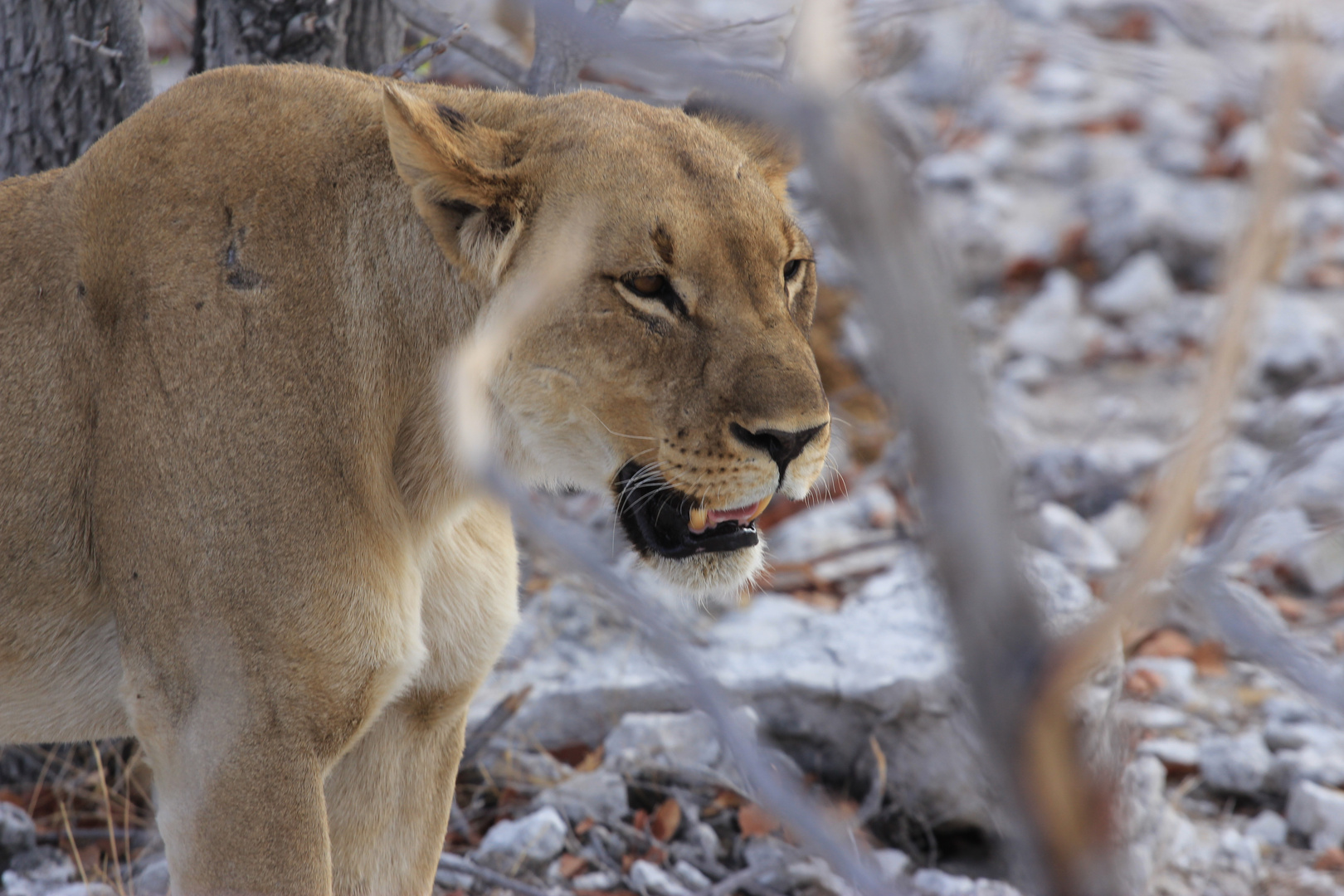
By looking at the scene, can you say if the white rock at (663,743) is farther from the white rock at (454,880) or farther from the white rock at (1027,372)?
the white rock at (1027,372)

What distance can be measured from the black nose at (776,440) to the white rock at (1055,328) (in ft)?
13.8

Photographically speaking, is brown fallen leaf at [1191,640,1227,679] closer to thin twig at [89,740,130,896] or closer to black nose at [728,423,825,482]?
black nose at [728,423,825,482]

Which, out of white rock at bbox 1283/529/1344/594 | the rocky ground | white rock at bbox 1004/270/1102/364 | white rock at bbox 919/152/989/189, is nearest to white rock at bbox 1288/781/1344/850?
the rocky ground

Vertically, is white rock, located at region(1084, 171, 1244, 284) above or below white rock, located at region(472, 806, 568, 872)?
above

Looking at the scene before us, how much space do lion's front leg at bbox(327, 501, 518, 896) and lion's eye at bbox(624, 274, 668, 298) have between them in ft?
1.94

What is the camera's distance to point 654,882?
3174 millimetres

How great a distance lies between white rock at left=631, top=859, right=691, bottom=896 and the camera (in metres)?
3.16

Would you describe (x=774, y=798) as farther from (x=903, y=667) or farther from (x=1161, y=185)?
(x=1161, y=185)

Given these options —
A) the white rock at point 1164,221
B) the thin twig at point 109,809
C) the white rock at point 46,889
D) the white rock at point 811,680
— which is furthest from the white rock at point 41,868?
the white rock at point 1164,221

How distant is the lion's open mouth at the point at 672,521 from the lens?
2.32 metres

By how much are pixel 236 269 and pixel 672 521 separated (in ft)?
2.92

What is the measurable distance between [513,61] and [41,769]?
7.74 ft

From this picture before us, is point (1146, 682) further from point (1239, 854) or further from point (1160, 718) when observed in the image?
point (1239, 854)

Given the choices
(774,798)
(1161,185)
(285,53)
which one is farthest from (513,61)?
(1161,185)
